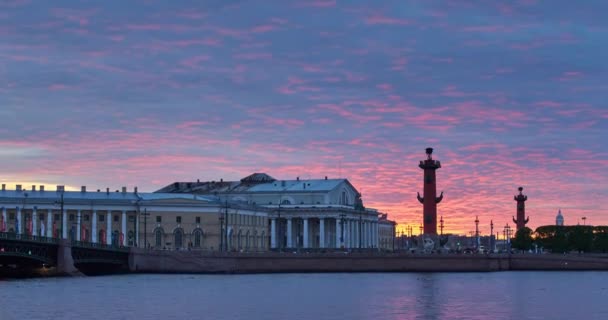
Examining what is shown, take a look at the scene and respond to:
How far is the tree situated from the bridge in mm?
72980

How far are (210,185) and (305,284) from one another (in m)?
83.3

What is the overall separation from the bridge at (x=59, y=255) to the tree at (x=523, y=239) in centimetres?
7298

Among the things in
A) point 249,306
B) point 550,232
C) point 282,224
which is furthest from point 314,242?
point 249,306

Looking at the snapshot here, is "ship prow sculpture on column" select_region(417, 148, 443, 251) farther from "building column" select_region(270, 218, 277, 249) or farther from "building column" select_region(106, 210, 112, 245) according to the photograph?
"building column" select_region(270, 218, 277, 249)

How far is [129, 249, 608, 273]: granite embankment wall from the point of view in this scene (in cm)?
10725

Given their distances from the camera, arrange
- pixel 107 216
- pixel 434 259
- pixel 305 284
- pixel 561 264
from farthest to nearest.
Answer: pixel 107 216, pixel 561 264, pixel 434 259, pixel 305 284

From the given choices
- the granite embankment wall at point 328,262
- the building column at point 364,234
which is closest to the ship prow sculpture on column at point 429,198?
the granite embankment wall at point 328,262

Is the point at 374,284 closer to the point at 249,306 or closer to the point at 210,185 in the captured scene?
the point at 249,306

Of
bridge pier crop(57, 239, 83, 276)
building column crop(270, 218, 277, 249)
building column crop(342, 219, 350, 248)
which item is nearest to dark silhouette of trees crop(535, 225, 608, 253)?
building column crop(342, 219, 350, 248)

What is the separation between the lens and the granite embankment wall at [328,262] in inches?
4222

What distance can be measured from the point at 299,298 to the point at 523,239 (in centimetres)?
9313

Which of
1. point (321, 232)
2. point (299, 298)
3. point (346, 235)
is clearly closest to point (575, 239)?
point (346, 235)

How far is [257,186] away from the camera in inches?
6821

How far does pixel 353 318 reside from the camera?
65688mm
